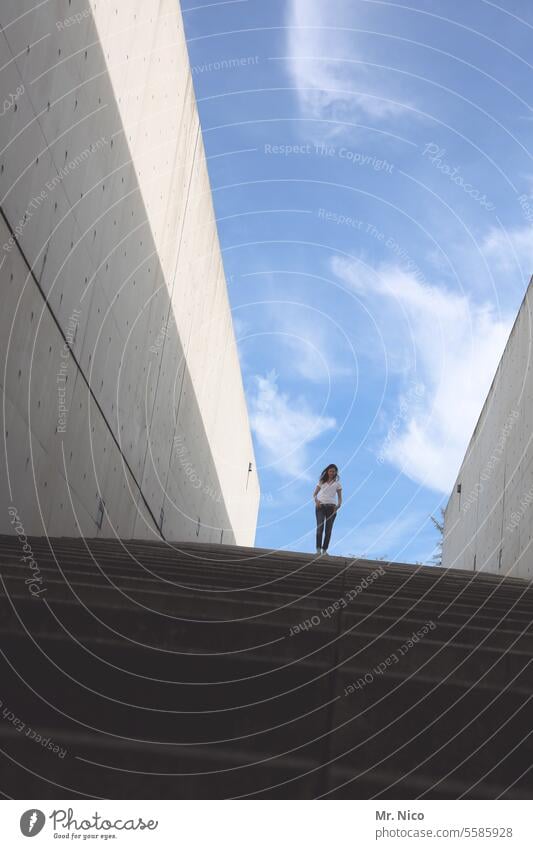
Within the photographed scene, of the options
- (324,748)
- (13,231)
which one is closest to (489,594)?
(324,748)

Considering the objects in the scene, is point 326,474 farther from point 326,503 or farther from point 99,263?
point 99,263

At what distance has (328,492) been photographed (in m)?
9.29

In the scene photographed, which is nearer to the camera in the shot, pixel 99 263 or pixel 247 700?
pixel 247 700

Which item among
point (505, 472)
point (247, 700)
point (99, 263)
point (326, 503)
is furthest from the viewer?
point (505, 472)

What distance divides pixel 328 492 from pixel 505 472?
86.5 inches

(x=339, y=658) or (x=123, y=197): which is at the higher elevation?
(x=123, y=197)

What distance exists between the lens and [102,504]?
787 cm

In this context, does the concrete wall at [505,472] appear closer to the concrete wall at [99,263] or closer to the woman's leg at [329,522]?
the woman's leg at [329,522]

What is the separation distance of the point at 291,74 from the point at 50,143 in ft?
9.43

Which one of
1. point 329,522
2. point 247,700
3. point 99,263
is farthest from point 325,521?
point 247,700

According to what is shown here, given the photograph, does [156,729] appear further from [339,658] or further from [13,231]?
[13,231]

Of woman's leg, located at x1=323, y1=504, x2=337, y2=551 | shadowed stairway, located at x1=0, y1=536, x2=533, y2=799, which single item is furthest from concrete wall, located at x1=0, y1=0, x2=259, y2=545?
shadowed stairway, located at x1=0, y1=536, x2=533, y2=799

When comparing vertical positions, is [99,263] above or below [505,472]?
below

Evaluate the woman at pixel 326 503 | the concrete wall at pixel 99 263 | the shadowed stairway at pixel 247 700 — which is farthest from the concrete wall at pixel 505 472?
the shadowed stairway at pixel 247 700
